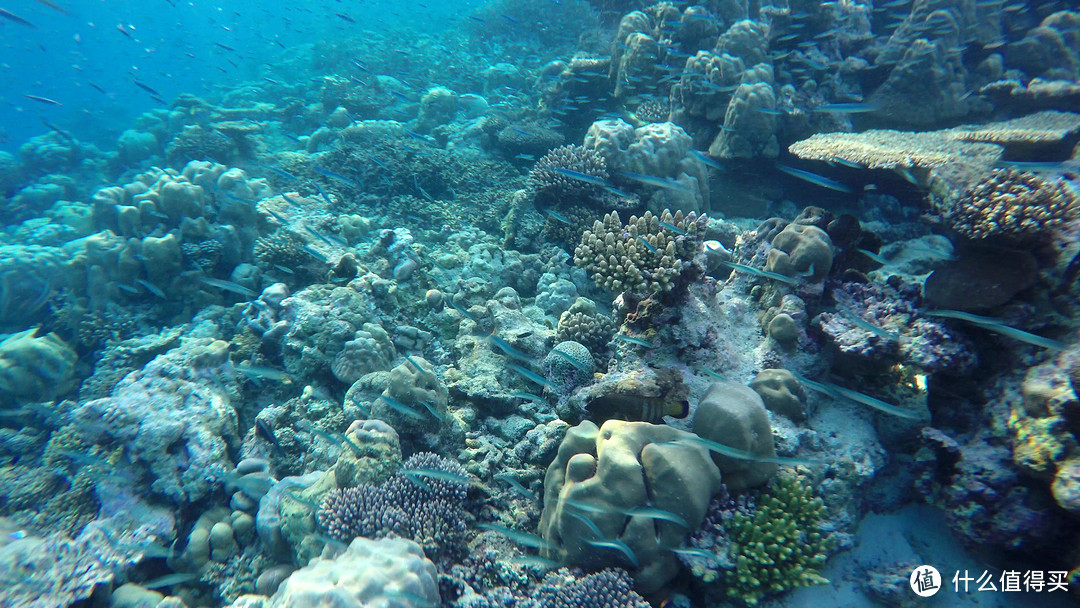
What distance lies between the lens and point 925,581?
3621mm

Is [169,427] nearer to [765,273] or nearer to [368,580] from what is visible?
[368,580]

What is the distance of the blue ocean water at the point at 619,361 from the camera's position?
3.66m

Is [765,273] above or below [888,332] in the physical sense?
above

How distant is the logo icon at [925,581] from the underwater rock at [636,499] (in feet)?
5.78

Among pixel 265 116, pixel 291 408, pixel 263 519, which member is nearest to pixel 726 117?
pixel 291 408

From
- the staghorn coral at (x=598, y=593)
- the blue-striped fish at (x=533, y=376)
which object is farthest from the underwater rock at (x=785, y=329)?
the staghorn coral at (x=598, y=593)

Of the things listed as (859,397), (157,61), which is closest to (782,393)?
(859,397)

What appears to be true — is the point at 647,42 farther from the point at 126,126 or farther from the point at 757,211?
the point at 126,126

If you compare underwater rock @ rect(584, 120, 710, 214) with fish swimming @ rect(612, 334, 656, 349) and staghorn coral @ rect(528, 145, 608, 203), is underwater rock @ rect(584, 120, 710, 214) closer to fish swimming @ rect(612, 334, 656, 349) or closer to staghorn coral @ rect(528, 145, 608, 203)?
staghorn coral @ rect(528, 145, 608, 203)

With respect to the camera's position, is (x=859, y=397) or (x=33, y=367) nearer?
(x=859, y=397)

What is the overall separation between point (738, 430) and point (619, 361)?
1553mm

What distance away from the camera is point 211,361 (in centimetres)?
668

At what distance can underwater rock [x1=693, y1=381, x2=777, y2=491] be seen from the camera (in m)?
3.77

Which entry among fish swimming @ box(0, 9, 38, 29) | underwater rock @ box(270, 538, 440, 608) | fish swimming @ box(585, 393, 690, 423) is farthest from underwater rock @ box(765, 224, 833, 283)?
fish swimming @ box(0, 9, 38, 29)
